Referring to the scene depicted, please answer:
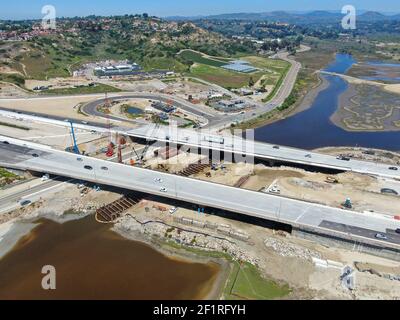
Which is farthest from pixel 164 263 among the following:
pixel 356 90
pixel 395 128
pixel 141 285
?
pixel 356 90

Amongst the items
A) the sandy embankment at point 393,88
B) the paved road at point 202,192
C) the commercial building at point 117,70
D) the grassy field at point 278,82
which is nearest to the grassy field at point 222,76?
the grassy field at point 278,82

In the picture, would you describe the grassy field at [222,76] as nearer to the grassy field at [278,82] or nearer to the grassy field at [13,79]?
the grassy field at [278,82]

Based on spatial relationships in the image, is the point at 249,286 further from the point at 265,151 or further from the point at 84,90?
the point at 84,90

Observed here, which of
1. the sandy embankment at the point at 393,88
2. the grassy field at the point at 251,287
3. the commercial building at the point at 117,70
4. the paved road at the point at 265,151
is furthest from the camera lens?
the commercial building at the point at 117,70

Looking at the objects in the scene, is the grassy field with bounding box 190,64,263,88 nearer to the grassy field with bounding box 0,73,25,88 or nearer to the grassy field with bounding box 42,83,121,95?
the grassy field with bounding box 42,83,121,95

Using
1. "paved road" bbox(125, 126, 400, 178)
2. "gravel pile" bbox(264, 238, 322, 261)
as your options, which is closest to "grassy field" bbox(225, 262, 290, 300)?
"gravel pile" bbox(264, 238, 322, 261)

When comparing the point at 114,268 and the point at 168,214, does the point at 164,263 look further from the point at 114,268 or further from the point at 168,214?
the point at 168,214

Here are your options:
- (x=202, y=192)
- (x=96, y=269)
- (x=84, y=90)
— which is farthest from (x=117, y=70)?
(x=96, y=269)
